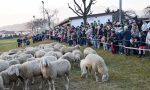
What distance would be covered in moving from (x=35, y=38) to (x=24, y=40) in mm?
1609

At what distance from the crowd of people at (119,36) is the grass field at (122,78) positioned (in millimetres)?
919

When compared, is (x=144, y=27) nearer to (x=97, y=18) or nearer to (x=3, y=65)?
(x=3, y=65)

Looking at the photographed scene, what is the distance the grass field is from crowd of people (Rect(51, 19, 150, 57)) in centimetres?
92

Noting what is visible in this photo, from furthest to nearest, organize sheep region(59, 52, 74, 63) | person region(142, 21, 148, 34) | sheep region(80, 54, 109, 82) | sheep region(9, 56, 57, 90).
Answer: person region(142, 21, 148, 34) → sheep region(59, 52, 74, 63) → sheep region(80, 54, 109, 82) → sheep region(9, 56, 57, 90)

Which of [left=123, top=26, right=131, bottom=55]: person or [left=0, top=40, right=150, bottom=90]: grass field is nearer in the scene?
[left=0, top=40, right=150, bottom=90]: grass field

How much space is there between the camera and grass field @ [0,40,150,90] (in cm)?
1356

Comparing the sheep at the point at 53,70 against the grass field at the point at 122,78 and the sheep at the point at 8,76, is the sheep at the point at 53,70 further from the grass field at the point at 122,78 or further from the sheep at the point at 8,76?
the sheep at the point at 8,76

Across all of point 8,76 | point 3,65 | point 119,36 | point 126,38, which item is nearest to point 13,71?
point 8,76

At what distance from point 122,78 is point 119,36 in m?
7.56

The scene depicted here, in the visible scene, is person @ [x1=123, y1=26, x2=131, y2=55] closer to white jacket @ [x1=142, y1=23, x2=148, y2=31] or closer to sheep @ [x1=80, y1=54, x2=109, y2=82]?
white jacket @ [x1=142, y1=23, x2=148, y2=31]

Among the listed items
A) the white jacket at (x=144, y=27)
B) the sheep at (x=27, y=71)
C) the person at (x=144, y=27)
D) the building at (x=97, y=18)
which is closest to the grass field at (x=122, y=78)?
the sheep at (x=27, y=71)

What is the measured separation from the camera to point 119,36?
22328mm

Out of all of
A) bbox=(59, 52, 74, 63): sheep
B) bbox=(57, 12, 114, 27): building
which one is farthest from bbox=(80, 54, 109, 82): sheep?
bbox=(57, 12, 114, 27): building

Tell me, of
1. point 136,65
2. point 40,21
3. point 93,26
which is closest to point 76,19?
point 93,26
